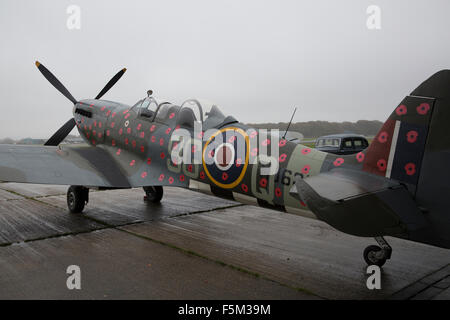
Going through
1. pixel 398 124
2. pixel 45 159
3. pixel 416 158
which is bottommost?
pixel 45 159

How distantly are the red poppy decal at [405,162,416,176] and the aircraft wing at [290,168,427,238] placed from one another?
0.24 m

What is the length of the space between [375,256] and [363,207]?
190 cm

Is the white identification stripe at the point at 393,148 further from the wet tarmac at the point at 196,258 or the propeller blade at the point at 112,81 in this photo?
the propeller blade at the point at 112,81

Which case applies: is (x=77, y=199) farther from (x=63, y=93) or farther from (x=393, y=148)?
(x=393, y=148)

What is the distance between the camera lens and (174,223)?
654 centimetres

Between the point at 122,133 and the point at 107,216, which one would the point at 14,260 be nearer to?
the point at 107,216

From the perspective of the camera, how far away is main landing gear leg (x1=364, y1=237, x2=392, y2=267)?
4.07 metres

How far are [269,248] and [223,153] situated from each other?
1691 mm

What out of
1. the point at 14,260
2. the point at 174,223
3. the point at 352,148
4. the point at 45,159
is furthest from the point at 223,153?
the point at 352,148

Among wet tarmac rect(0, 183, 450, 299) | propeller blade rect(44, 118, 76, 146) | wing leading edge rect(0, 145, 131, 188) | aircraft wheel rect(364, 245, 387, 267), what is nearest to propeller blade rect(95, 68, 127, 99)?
propeller blade rect(44, 118, 76, 146)

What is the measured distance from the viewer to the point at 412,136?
3.10 meters

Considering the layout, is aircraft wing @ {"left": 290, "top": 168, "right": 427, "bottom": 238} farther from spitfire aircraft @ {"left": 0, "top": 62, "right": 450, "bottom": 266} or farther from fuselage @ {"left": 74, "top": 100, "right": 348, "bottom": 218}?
fuselage @ {"left": 74, "top": 100, "right": 348, "bottom": 218}

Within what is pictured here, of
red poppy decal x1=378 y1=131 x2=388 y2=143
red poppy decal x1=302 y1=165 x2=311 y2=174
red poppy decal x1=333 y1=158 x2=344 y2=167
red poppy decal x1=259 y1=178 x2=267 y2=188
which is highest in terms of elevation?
red poppy decal x1=378 y1=131 x2=388 y2=143

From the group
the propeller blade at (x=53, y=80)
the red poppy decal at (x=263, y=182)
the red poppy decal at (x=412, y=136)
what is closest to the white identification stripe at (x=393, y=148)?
the red poppy decal at (x=412, y=136)
